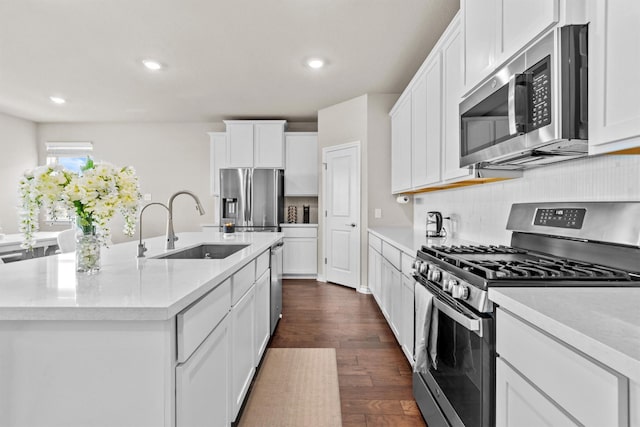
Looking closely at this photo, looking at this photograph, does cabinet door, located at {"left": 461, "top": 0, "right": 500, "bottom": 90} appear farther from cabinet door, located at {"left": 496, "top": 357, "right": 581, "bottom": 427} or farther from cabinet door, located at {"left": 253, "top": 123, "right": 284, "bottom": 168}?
cabinet door, located at {"left": 253, "top": 123, "right": 284, "bottom": 168}

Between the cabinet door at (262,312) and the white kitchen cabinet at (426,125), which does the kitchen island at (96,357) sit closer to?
the cabinet door at (262,312)

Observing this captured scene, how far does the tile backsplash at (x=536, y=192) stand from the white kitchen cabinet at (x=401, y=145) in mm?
506

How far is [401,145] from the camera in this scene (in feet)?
12.3

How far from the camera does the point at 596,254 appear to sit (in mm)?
1274

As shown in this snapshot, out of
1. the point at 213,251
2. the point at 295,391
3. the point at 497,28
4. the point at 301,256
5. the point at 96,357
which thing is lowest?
the point at 295,391

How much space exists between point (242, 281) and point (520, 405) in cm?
131

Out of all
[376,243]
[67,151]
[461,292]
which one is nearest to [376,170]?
[376,243]

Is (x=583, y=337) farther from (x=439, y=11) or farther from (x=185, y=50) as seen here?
(x=185, y=50)

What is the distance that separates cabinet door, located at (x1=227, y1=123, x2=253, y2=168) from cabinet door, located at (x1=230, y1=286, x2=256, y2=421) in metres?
3.79

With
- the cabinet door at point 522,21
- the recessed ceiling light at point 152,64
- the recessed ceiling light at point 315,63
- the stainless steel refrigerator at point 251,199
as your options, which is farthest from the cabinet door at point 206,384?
the stainless steel refrigerator at point 251,199

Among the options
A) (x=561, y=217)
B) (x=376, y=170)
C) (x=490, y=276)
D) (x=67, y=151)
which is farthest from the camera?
(x=67, y=151)

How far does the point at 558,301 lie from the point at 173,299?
3.51ft

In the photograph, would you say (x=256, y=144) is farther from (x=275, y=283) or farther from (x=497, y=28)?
(x=497, y=28)

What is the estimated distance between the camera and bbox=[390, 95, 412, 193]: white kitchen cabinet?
135 inches
